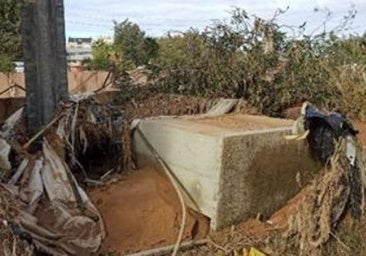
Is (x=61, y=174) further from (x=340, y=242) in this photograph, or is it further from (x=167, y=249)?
(x=340, y=242)

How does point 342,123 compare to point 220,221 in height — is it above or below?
above

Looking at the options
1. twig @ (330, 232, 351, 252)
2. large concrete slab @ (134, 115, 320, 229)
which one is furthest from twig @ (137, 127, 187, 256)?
twig @ (330, 232, 351, 252)

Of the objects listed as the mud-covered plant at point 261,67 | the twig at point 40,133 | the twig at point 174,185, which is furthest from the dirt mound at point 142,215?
the mud-covered plant at point 261,67

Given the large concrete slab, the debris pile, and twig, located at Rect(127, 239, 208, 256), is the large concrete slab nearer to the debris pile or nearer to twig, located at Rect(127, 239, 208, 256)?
twig, located at Rect(127, 239, 208, 256)

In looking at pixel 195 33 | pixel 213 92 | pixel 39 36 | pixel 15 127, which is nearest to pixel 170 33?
pixel 195 33

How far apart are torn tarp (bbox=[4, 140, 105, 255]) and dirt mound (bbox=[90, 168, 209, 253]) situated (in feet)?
0.64

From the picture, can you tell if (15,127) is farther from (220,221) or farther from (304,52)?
(304,52)

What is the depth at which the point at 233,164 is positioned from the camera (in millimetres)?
4297

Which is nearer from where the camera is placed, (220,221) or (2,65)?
(220,221)

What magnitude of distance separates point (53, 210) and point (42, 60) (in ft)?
6.55

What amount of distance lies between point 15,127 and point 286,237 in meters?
2.56

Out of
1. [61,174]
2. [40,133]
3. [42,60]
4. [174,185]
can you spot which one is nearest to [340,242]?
[174,185]

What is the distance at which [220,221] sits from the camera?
14.1 ft

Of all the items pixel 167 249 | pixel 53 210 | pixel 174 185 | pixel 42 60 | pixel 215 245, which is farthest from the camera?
pixel 42 60
